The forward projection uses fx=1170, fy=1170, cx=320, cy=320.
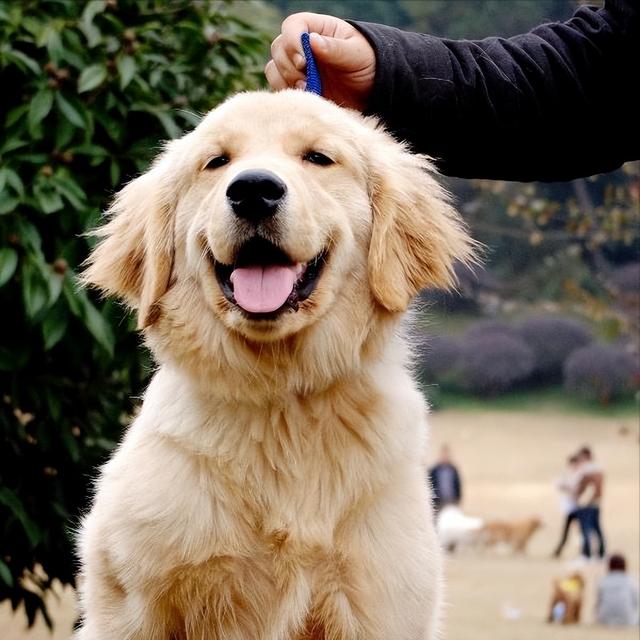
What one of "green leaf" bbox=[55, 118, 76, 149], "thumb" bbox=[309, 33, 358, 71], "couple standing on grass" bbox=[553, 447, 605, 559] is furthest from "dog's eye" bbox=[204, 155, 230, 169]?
"couple standing on grass" bbox=[553, 447, 605, 559]

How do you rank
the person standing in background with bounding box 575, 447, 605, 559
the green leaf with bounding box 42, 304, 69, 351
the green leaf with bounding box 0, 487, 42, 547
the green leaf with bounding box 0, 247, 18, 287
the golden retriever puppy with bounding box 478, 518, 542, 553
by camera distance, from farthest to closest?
the golden retriever puppy with bounding box 478, 518, 542, 553, the person standing in background with bounding box 575, 447, 605, 559, the green leaf with bounding box 0, 487, 42, 547, the green leaf with bounding box 42, 304, 69, 351, the green leaf with bounding box 0, 247, 18, 287

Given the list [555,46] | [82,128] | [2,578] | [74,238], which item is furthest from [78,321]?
[555,46]

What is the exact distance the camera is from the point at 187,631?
2.67 meters

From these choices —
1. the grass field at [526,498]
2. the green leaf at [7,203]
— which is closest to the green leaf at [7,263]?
the green leaf at [7,203]

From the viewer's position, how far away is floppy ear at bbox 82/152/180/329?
9.70ft

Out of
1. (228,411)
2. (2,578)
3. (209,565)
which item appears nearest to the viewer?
(209,565)

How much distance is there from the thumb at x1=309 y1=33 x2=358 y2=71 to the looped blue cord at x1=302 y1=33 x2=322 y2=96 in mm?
13

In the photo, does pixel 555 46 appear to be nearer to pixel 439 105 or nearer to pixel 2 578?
pixel 439 105

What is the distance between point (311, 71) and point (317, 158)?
Result: 0.25 metres

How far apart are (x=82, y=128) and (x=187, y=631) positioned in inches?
93.1

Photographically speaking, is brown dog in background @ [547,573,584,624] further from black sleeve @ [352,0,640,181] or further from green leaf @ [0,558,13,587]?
black sleeve @ [352,0,640,181]

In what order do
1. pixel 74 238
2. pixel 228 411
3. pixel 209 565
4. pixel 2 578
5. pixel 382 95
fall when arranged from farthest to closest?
pixel 2 578, pixel 74 238, pixel 382 95, pixel 228 411, pixel 209 565

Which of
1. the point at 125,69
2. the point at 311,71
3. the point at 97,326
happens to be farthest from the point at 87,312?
the point at 311,71

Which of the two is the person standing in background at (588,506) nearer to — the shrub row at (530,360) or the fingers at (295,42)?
the shrub row at (530,360)
